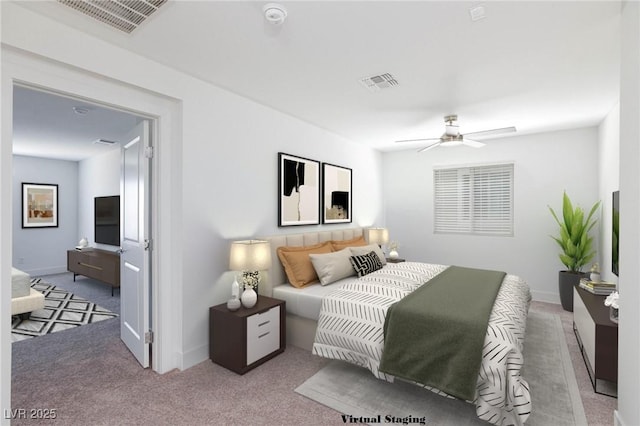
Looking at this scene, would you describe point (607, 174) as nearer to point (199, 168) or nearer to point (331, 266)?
point (331, 266)

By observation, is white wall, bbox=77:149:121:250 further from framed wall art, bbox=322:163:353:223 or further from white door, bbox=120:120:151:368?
framed wall art, bbox=322:163:353:223

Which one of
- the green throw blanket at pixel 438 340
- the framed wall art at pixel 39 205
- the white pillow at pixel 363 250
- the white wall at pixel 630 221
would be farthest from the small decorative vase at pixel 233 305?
the framed wall art at pixel 39 205

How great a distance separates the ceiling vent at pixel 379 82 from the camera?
9.12ft

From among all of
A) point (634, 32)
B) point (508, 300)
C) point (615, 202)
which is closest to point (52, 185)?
point (508, 300)

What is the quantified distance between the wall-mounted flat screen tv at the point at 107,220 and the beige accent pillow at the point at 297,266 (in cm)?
391

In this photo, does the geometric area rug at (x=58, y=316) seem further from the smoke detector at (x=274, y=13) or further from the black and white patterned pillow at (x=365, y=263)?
the smoke detector at (x=274, y=13)

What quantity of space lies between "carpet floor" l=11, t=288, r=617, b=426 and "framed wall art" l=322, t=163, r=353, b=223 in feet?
6.90

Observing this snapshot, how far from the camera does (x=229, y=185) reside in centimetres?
311

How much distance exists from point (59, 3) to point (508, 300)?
3.84 m

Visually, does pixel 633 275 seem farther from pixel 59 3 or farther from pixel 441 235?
pixel 441 235

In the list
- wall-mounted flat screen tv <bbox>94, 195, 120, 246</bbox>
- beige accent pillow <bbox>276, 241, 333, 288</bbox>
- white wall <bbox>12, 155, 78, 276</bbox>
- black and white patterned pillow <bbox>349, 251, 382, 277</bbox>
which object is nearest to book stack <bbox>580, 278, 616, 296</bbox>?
black and white patterned pillow <bbox>349, 251, 382, 277</bbox>

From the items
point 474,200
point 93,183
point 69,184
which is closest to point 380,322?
point 474,200

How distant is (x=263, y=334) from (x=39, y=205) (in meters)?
6.64

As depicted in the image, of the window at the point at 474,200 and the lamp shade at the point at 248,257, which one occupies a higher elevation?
the window at the point at 474,200
